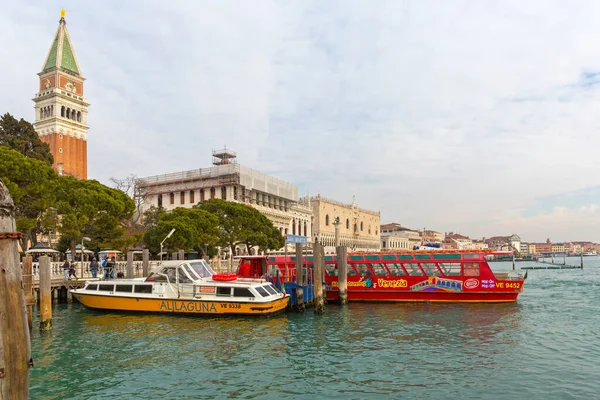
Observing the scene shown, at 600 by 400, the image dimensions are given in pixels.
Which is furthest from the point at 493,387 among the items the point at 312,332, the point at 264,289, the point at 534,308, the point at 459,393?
the point at 534,308

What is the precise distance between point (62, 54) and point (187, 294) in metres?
73.9

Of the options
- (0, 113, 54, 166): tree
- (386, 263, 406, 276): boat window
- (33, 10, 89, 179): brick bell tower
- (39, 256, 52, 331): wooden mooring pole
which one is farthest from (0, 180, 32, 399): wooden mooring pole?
(33, 10, 89, 179): brick bell tower

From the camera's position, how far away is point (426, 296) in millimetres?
26734

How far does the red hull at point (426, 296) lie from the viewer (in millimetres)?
26234

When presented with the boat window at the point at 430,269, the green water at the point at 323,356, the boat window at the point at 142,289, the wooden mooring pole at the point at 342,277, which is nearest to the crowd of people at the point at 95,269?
the green water at the point at 323,356

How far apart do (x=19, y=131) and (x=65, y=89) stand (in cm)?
4275

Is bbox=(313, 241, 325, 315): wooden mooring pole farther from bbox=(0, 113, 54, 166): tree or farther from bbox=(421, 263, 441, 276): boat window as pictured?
bbox=(0, 113, 54, 166): tree

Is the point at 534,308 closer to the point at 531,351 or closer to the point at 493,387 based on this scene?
the point at 531,351

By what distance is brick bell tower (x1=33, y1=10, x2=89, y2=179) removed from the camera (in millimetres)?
76250

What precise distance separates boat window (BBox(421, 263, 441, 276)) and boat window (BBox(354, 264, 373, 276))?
121 inches

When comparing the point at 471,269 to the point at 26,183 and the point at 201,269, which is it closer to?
the point at 201,269

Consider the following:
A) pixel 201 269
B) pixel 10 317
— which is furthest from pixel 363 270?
pixel 10 317

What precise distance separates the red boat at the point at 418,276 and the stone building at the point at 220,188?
36.1 meters

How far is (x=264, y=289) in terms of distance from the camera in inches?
862
